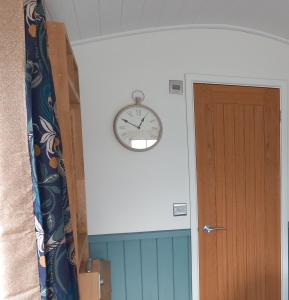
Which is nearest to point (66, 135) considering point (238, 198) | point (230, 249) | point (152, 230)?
point (152, 230)

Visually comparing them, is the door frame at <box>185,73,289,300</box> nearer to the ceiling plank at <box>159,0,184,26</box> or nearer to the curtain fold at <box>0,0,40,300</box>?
the ceiling plank at <box>159,0,184,26</box>

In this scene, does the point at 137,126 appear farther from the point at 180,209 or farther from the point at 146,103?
the point at 180,209

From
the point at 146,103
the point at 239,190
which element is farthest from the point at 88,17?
the point at 239,190

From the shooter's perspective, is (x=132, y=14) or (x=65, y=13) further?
(x=132, y=14)

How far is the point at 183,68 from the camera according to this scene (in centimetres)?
170

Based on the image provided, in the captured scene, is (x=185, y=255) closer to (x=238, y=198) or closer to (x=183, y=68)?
(x=238, y=198)

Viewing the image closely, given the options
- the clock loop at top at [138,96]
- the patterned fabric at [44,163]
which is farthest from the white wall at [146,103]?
the patterned fabric at [44,163]

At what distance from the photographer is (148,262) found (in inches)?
65.7

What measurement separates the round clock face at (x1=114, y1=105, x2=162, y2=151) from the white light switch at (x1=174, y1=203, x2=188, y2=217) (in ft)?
1.56

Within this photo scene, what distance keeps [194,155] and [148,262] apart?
84 centimetres

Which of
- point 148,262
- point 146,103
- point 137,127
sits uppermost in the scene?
point 146,103

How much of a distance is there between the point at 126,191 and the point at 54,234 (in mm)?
968

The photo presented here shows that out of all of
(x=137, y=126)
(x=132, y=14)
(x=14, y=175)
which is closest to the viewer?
(x=14, y=175)

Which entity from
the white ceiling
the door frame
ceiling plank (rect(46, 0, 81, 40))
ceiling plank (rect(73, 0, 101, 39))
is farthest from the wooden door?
ceiling plank (rect(46, 0, 81, 40))
